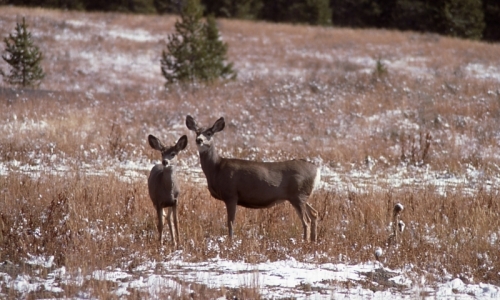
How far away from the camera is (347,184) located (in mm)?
12273

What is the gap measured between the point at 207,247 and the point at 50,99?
1379 centimetres

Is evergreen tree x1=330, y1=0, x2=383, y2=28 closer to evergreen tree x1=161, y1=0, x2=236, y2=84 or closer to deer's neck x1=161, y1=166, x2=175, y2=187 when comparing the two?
evergreen tree x1=161, y1=0, x2=236, y2=84

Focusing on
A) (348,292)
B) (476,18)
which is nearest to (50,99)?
(348,292)

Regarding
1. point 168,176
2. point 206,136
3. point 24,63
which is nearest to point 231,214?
point 168,176

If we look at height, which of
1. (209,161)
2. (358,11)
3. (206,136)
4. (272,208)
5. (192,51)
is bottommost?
(272,208)

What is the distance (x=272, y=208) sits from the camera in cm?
996

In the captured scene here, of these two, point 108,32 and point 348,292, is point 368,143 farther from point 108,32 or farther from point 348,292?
point 108,32

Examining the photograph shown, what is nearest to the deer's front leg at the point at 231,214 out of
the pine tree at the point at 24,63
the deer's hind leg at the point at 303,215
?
the deer's hind leg at the point at 303,215

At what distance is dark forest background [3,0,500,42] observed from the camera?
45.2m

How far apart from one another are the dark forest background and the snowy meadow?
601 inches

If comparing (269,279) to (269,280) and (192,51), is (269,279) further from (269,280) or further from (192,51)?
(192,51)

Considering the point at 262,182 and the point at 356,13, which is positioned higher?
the point at 356,13

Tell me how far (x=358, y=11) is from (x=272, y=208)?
46908 mm

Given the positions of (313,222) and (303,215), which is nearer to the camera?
(303,215)
